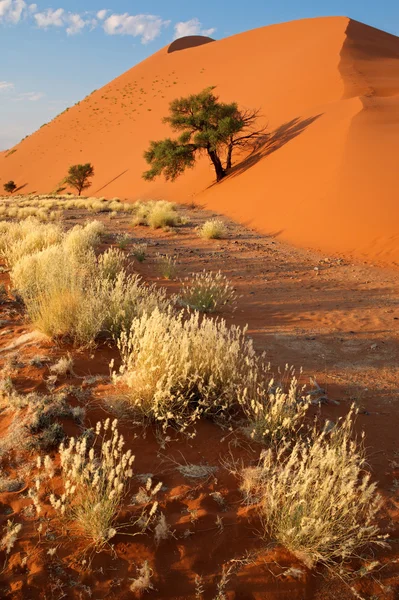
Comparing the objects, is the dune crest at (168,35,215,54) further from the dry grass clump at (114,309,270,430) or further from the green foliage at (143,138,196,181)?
the dry grass clump at (114,309,270,430)

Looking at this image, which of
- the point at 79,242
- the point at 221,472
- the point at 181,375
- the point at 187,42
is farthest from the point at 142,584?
the point at 187,42

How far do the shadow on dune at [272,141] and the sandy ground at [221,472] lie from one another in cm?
1586

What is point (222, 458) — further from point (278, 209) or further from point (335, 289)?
point (278, 209)

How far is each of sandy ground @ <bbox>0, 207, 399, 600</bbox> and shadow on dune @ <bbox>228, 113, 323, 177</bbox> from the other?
52.0 feet

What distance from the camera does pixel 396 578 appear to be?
2.08 m

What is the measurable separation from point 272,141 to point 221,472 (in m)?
21.7

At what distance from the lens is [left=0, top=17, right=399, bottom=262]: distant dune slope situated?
12945 millimetres

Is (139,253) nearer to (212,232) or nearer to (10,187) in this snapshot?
(212,232)

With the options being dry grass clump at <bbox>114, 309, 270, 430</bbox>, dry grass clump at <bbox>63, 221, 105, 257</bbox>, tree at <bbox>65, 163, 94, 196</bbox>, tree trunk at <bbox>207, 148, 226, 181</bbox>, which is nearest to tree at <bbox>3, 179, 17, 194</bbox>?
tree at <bbox>65, 163, 94, 196</bbox>

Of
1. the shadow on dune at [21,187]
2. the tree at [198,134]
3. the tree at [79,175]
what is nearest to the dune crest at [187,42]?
the shadow on dune at [21,187]

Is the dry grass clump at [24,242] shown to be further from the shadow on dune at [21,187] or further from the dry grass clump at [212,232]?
the shadow on dune at [21,187]

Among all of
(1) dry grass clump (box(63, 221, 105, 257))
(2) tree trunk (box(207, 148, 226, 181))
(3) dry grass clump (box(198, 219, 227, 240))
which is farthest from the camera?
(2) tree trunk (box(207, 148, 226, 181))

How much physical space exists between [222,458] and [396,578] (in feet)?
3.71

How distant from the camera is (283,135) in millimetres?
21266
